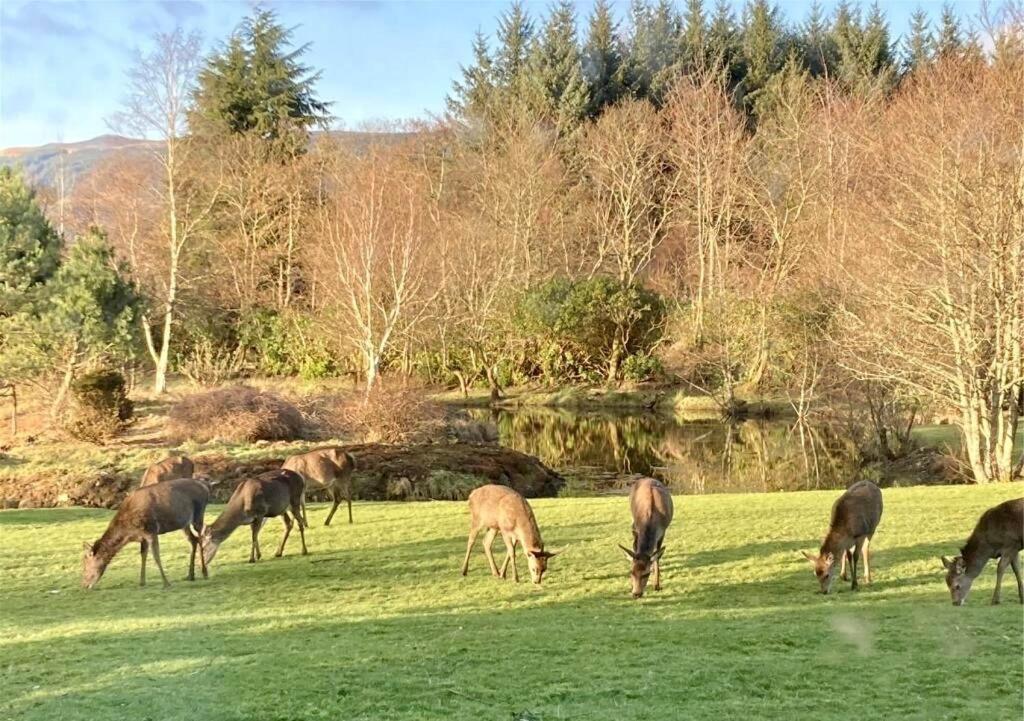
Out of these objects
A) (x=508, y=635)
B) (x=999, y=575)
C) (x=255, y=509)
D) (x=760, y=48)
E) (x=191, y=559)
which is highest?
(x=760, y=48)

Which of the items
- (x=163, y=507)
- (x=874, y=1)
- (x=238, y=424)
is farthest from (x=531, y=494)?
(x=874, y=1)

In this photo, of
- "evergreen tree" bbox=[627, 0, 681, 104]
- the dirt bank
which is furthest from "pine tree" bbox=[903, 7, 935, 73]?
the dirt bank

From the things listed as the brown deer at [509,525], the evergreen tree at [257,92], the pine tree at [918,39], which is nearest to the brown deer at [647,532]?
the brown deer at [509,525]

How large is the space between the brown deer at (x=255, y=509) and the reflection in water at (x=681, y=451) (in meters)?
10.8

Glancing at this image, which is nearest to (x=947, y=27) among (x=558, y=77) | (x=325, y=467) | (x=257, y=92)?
(x=558, y=77)

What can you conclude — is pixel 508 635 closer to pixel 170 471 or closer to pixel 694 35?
pixel 170 471

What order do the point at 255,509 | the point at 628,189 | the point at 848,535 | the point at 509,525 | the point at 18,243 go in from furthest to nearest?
the point at 628,189 → the point at 18,243 → the point at 255,509 → the point at 509,525 → the point at 848,535

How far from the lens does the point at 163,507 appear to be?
970 cm

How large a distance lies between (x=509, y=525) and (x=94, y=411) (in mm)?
16542

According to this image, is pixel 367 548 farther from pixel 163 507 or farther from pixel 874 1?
pixel 874 1

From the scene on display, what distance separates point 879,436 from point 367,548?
17078 mm

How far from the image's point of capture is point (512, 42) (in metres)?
57.2

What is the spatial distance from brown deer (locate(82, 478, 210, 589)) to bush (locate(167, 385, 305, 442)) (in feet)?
43.5

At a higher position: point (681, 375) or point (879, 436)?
point (681, 375)
